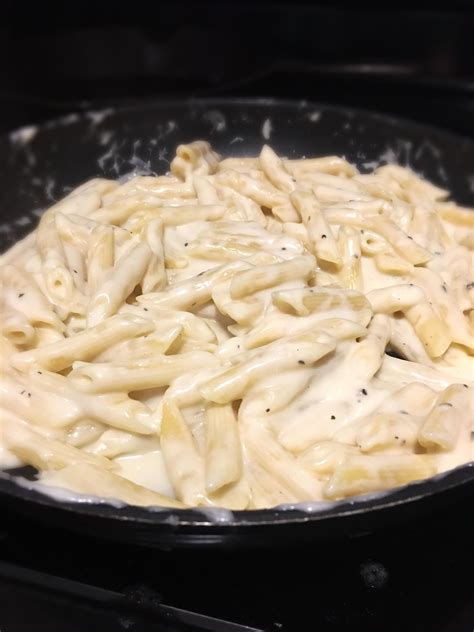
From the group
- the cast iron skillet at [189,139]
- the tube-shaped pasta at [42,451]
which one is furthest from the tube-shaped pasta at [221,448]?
the cast iron skillet at [189,139]

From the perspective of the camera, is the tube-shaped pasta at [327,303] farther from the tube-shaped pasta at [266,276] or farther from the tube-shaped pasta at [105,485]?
the tube-shaped pasta at [105,485]

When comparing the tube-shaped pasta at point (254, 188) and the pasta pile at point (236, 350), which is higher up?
the tube-shaped pasta at point (254, 188)

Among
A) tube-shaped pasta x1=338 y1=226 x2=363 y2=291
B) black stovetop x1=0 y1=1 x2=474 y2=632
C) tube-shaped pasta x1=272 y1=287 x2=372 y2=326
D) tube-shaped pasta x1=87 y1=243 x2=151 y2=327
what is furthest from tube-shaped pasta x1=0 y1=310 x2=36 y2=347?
black stovetop x1=0 y1=1 x2=474 y2=632

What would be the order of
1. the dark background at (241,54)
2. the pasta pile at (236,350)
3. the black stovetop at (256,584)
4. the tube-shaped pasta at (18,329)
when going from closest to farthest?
1. the black stovetop at (256,584)
2. the pasta pile at (236,350)
3. the tube-shaped pasta at (18,329)
4. the dark background at (241,54)

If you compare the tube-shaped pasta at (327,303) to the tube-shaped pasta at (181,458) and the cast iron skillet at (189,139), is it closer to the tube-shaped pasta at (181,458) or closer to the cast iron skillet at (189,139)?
the tube-shaped pasta at (181,458)

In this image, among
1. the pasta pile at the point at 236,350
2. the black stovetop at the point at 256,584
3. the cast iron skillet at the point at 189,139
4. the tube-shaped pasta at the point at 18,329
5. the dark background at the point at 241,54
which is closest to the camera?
the black stovetop at the point at 256,584

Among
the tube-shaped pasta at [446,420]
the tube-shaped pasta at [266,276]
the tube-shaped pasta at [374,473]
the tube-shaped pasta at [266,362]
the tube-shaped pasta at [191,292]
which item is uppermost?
the tube-shaped pasta at [266,276]

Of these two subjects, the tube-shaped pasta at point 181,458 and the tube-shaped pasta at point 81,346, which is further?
the tube-shaped pasta at point 81,346

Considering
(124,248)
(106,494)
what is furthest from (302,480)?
(124,248)

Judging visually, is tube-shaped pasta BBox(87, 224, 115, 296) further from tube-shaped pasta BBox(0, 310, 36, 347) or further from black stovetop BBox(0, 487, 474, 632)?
black stovetop BBox(0, 487, 474, 632)

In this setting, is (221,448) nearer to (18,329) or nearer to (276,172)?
(18,329)
